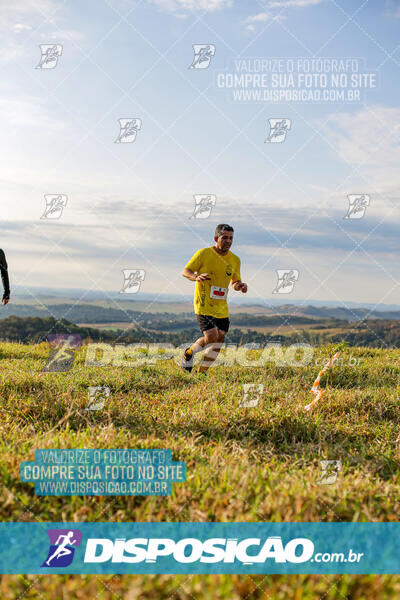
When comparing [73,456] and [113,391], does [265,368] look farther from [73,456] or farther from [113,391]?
[73,456]

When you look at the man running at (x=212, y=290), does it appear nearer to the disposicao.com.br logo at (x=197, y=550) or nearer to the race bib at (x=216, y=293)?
the race bib at (x=216, y=293)

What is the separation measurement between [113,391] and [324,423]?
8.98 feet

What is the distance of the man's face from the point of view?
25.7ft

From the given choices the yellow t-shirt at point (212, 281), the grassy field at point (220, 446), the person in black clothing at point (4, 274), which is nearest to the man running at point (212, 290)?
the yellow t-shirt at point (212, 281)

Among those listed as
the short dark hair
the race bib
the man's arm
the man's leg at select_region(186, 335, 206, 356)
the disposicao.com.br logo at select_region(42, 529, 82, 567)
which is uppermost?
the short dark hair

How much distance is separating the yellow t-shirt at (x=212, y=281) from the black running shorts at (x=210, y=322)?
2.5 inches

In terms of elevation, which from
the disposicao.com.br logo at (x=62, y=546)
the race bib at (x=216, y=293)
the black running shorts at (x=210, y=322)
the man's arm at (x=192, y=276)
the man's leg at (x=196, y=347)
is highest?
the man's arm at (x=192, y=276)

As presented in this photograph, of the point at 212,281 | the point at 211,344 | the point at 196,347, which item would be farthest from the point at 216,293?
the point at 196,347

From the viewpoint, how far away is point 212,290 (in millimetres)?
8023

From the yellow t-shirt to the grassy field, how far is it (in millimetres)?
1092

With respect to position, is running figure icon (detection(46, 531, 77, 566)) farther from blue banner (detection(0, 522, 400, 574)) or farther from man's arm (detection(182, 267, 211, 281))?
man's arm (detection(182, 267, 211, 281))

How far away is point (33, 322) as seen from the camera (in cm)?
1526

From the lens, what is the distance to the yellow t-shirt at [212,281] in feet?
26.1

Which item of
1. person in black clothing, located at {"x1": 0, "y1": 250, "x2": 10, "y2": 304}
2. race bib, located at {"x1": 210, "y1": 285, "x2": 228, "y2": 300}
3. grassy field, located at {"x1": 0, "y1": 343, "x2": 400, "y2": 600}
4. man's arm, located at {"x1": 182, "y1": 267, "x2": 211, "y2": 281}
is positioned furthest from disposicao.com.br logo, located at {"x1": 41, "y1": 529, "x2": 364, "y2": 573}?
person in black clothing, located at {"x1": 0, "y1": 250, "x2": 10, "y2": 304}
